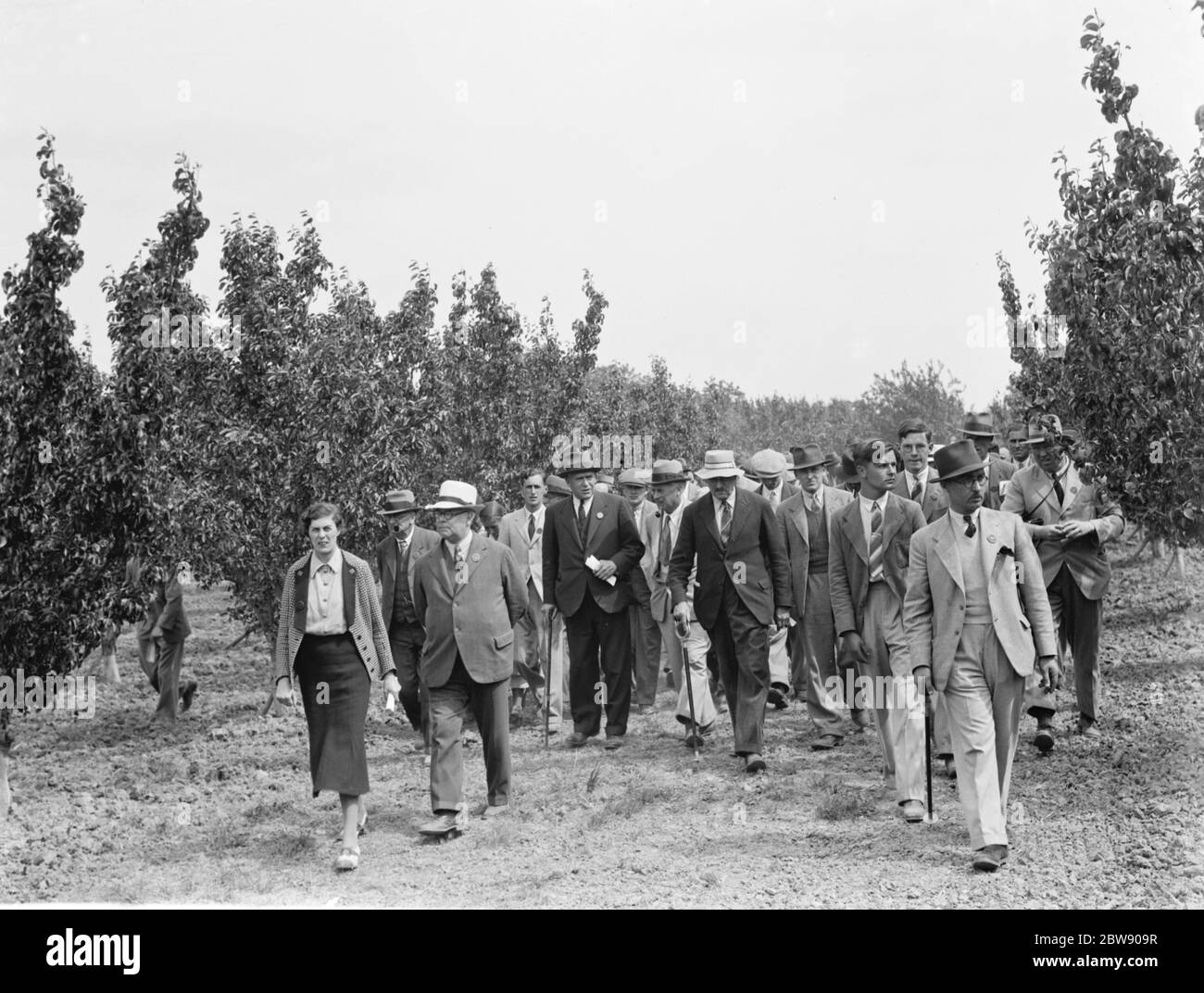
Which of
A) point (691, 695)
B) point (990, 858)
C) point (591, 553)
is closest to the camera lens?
point (990, 858)

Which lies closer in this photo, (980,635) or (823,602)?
(980,635)

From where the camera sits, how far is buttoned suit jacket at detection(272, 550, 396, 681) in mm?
7773

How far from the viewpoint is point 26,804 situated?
9.75 m

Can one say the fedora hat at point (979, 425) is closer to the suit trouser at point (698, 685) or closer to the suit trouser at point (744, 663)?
the suit trouser at point (744, 663)

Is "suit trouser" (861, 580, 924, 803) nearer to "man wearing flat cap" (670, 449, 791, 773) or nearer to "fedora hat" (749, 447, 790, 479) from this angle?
"man wearing flat cap" (670, 449, 791, 773)

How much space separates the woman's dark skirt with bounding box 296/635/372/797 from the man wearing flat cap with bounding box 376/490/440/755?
2306 mm

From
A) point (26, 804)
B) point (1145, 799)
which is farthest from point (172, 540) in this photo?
point (1145, 799)

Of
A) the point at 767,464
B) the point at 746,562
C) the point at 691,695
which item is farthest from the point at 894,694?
the point at 767,464

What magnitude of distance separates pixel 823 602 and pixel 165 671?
6825 mm

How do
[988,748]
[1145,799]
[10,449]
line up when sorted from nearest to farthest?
[988,748] → [1145,799] → [10,449]

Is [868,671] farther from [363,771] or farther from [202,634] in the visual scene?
[202,634]

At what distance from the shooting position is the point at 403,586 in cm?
1022

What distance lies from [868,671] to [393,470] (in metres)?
5.36

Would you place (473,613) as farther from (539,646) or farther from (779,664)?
(779,664)
